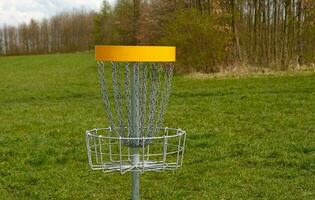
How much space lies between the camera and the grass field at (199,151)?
639 centimetres

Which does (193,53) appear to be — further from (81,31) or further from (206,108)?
(81,31)

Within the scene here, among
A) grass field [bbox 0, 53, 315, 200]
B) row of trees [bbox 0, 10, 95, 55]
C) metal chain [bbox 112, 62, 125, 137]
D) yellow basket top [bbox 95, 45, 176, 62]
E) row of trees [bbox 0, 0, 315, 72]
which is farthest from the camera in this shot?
row of trees [bbox 0, 10, 95, 55]

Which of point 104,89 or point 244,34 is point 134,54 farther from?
point 244,34

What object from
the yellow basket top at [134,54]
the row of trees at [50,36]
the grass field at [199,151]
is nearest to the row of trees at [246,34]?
the grass field at [199,151]

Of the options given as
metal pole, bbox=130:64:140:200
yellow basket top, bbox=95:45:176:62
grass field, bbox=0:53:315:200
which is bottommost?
grass field, bbox=0:53:315:200

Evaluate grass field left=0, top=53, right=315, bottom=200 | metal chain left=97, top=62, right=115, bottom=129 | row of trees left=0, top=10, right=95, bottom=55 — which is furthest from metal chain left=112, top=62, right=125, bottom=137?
row of trees left=0, top=10, right=95, bottom=55

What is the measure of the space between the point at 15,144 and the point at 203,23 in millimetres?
16410

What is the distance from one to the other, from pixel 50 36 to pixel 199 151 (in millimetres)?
106694

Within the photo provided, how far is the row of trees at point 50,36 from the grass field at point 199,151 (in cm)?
9102

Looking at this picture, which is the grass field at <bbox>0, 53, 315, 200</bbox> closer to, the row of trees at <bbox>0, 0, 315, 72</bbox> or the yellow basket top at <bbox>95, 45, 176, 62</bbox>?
the yellow basket top at <bbox>95, 45, 176, 62</bbox>

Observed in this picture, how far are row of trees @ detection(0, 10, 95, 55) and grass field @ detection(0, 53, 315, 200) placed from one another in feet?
299

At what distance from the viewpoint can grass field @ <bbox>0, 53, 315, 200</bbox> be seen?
6.39m

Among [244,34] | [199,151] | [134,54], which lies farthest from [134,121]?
[244,34]

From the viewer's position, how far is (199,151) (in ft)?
27.3
